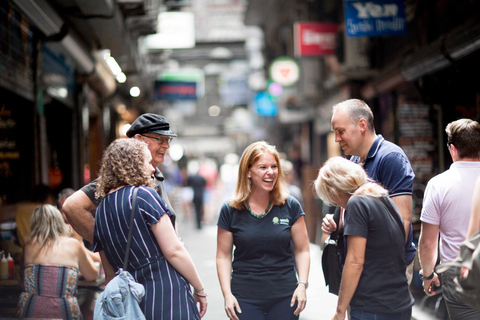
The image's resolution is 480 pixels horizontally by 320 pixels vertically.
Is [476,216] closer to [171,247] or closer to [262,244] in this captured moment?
[262,244]

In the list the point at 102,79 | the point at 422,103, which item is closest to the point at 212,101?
the point at 102,79

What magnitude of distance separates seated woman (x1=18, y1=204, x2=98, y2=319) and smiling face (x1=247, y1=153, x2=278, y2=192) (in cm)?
180

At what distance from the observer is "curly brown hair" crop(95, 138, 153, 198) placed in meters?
3.28

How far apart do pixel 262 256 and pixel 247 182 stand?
56 centimetres

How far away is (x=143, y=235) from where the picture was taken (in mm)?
3225

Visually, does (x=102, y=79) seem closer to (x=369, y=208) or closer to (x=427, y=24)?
(x=427, y=24)

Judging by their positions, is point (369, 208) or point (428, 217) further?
point (428, 217)

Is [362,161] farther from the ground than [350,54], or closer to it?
closer to it

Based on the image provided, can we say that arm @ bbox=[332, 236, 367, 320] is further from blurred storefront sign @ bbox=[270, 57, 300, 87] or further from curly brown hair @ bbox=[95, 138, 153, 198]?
blurred storefront sign @ bbox=[270, 57, 300, 87]

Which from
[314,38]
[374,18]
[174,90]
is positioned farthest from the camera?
[174,90]

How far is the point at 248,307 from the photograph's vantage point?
382 cm

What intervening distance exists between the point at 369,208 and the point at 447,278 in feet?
2.86

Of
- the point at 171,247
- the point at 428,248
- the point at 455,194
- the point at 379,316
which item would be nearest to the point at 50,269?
the point at 171,247

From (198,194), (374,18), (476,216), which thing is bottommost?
(198,194)
